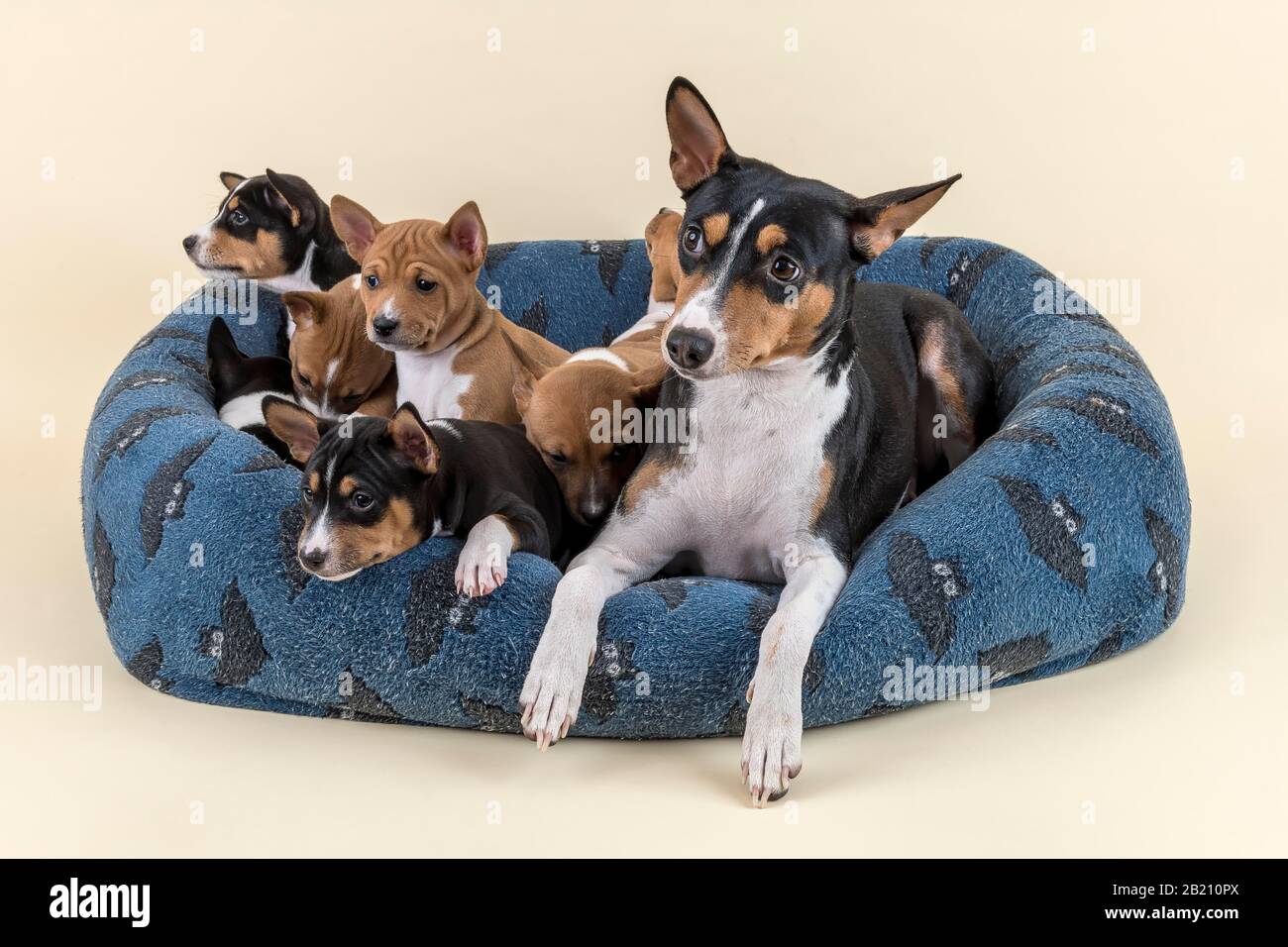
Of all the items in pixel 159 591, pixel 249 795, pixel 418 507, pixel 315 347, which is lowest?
pixel 249 795

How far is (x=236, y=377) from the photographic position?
555 centimetres

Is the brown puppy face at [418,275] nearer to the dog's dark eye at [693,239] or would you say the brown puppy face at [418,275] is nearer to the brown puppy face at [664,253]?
the brown puppy face at [664,253]

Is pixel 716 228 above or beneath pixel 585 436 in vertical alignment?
above

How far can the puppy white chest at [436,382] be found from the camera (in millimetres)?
5246

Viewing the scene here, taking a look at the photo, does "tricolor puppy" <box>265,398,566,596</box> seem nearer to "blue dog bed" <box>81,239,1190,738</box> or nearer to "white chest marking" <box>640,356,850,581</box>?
"blue dog bed" <box>81,239,1190,738</box>

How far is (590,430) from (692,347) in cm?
107

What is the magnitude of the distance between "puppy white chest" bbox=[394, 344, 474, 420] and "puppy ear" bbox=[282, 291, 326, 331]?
330mm

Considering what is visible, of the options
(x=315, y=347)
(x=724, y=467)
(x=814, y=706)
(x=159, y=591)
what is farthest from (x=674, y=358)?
(x=315, y=347)

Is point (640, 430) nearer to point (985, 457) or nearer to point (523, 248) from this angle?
point (985, 457)

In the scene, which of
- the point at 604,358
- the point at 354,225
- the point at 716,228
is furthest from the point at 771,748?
the point at 354,225

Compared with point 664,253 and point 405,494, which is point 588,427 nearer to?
point 405,494

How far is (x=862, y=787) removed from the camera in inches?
145

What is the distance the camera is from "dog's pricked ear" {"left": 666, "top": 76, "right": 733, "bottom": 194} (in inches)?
161

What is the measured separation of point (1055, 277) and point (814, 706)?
272cm
